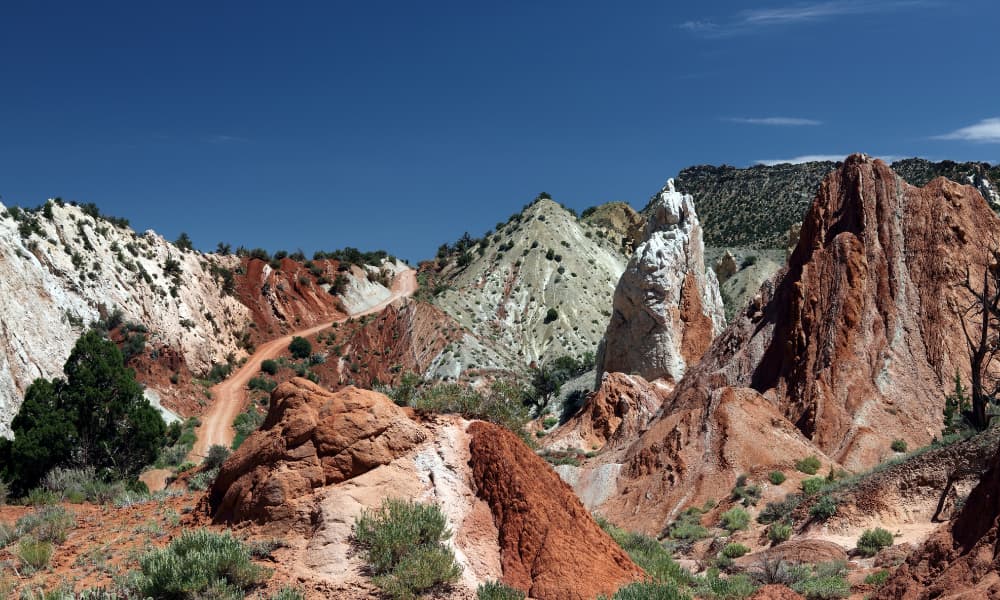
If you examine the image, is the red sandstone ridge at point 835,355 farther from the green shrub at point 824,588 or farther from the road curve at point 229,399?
the road curve at point 229,399

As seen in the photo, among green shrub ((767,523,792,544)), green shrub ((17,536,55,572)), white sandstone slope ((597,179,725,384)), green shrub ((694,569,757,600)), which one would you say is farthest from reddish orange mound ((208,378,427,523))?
white sandstone slope ((597,179,725,384))

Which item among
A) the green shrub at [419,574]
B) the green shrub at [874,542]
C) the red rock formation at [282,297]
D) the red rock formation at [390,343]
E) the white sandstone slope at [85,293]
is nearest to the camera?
the green shrub at [419,574]

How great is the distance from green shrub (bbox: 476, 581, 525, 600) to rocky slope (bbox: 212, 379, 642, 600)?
30 cm

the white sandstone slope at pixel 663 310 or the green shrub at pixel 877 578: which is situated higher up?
the white sandstone slope at pixel 663 310

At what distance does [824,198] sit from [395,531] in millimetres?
27061

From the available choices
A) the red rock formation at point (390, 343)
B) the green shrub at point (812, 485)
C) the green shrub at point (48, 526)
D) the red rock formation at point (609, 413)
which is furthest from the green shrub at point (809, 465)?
the red rock formation at point (390, 343)

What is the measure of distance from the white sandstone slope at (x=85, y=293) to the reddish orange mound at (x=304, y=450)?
2306 cm

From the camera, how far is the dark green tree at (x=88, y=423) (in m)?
23.5

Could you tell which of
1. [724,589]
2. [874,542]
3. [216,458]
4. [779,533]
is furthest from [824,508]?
[216,458]

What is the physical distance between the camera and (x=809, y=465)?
2169 centimetres

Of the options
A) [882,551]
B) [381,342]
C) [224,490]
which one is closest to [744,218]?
[381,342]

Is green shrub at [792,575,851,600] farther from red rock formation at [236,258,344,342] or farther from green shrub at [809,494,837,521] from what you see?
red rock formation at [236,258,344,342]

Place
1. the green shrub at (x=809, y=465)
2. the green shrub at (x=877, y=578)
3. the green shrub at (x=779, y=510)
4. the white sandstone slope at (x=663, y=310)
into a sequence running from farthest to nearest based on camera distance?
the white sandstone slope at (x=663, y=310) → the green shrub at (x=809, y=465) → the green shrub at (x=779, y=510) → the green shrub at (x=877, y=578)

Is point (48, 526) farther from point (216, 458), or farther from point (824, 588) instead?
point (824, 588)
